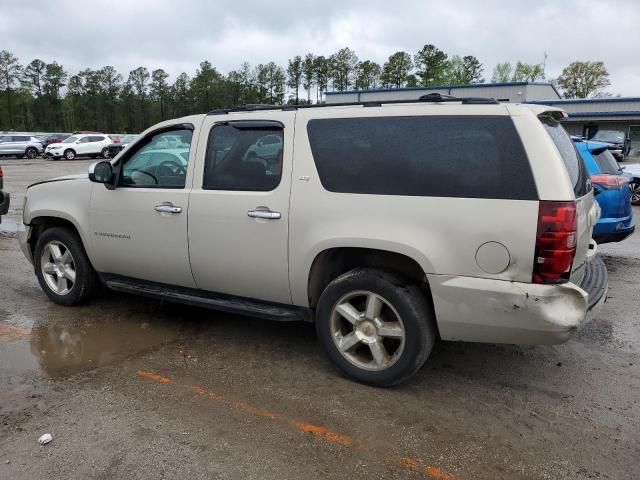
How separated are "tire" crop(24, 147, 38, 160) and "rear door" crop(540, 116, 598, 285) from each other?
38607mm

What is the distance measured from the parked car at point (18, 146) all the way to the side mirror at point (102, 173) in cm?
3561

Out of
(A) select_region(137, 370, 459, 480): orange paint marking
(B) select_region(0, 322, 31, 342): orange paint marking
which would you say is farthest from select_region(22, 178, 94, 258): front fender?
(A) select_region(137, 370, 459, 480): orange paint marking

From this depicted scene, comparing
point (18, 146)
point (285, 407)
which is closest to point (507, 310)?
point (285, 407)

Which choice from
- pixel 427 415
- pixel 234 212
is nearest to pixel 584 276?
pixel 427 415

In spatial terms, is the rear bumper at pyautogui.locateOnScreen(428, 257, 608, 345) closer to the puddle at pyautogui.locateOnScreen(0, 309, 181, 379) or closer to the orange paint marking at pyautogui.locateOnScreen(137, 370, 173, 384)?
the orange paint marking at pyautogui.locateOnScreen(137, 370, 173, 384)

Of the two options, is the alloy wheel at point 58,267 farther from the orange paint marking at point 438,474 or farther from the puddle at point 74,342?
the orange paint marking at point 438,474

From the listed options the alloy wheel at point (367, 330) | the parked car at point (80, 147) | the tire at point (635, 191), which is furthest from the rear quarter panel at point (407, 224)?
the parked car at point (80, 147)

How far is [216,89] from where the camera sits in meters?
79.4

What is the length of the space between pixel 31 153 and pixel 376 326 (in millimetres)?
38549

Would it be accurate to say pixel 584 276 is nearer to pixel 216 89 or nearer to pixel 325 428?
pixel 325 428

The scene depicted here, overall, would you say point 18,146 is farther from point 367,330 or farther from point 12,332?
point 367,330

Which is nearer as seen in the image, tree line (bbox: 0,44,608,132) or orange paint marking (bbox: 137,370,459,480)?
orange paint marking (bbox: 137,370,459,480)

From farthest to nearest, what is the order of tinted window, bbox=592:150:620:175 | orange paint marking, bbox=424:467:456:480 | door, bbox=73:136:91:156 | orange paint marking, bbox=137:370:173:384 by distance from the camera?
door, bbox=73:136:91:156
tinted window, bbox=592:150:620:175
orange paint marking, bbox=137:370:173:384
orange paint marking, bbox=424:467:456:480

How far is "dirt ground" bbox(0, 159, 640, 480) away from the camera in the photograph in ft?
9.07
